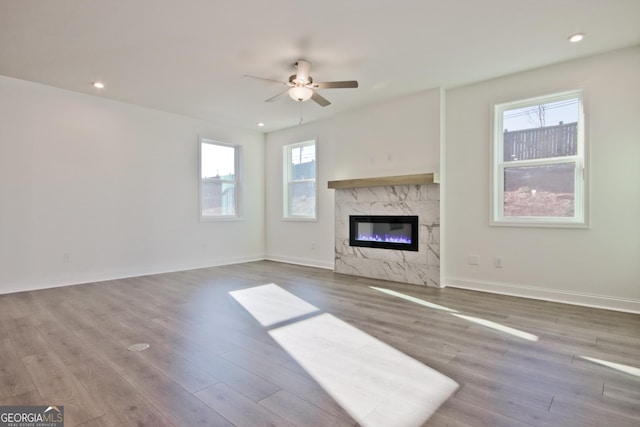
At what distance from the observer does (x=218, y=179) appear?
664cm

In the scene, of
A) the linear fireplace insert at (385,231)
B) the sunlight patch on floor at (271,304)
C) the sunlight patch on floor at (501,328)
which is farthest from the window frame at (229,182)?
the sunlight patch on floor at (501,328)

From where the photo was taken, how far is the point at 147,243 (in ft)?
18.2

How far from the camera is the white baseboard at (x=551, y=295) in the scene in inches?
140

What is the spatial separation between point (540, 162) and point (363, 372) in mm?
3470

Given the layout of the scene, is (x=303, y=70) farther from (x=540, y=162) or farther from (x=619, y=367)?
(x=619, y=367)

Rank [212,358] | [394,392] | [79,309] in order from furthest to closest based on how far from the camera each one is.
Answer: [79,309]
[212,358]
[394,392]

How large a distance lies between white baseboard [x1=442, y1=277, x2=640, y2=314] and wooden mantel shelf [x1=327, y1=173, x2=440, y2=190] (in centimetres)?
143

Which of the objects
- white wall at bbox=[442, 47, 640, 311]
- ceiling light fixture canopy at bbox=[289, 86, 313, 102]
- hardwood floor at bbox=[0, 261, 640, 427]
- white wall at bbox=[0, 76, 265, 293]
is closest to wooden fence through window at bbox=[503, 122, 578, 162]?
white wall at bbox=[442, 47, 640, 311]

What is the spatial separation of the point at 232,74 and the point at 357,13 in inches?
75.3

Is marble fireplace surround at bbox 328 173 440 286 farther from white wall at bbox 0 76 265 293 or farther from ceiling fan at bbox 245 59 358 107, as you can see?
white wall at bbox 0 76 265 293

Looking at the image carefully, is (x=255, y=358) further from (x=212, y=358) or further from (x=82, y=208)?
(x=82, y=208)

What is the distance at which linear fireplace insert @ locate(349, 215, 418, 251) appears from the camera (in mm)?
4957

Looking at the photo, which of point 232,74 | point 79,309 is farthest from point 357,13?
point 79,309

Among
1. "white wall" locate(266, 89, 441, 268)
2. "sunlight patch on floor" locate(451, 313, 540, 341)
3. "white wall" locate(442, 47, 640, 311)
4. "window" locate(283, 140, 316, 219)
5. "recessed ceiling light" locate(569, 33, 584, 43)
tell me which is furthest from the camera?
"window" locate(283, 140, 316, 219)
